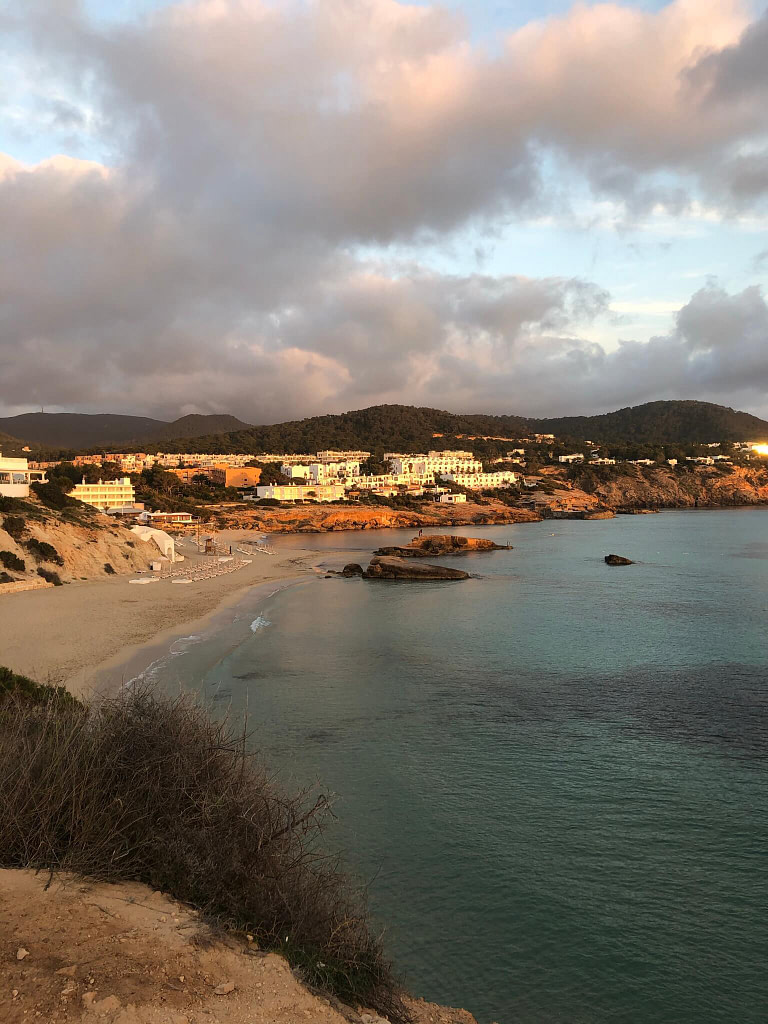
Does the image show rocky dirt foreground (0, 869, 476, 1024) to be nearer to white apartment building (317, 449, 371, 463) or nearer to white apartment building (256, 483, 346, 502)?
white apartment building (256, 483, 346, 502)

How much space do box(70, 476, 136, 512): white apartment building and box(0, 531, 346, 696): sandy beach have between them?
120 ft

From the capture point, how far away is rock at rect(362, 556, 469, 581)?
47750mm

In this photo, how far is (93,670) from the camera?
19000 mm

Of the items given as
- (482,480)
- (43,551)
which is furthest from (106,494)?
(482,480)

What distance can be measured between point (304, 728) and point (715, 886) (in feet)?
29.9

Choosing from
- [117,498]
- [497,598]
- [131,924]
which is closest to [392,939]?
[131,924]

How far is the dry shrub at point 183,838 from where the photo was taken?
605cm

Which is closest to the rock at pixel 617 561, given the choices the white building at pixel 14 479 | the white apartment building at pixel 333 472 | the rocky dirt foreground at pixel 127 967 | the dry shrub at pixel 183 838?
the white building at pixel 14 479

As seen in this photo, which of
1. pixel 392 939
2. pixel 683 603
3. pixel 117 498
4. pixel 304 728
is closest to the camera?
pixel 392 939

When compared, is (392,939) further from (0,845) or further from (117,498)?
(117,498)

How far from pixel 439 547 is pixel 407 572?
1811 centimetres

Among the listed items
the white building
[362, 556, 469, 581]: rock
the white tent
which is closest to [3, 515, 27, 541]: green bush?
the white building

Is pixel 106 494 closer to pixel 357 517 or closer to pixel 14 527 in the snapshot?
pixel 357 517

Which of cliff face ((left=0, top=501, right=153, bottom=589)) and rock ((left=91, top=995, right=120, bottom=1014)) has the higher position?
rock ((left=91, top=995, right=120, bottom=1014))
